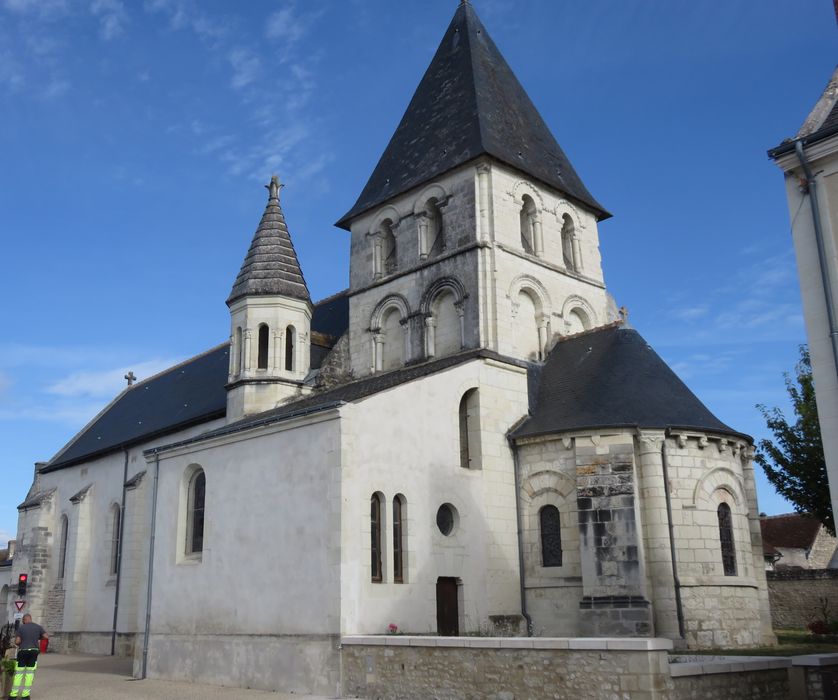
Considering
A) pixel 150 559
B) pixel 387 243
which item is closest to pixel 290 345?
pixel 387 243

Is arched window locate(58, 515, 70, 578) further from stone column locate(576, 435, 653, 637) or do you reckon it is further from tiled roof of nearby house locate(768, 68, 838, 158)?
tiled roof of nearby house locate(768, 68, 838, 158)

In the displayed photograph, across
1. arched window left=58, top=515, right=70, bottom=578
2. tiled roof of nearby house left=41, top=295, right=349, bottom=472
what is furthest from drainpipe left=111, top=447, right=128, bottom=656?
arched window left=58, top=515, right=70, bottom=578

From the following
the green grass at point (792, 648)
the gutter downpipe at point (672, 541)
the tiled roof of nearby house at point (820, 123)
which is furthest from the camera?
the gutter downpipe at point (672, 541)

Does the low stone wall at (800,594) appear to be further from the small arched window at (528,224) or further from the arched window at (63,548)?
the arched window at (63,548)

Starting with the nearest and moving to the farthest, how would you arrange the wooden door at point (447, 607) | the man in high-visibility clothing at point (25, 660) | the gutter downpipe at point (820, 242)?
the gutter downpipe at point (820, 242) < the man in high-visibility clothing at point (25, 660) < the wooden door at point (447, 607)

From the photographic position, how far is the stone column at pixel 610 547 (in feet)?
55.2

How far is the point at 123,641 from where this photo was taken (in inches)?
1065

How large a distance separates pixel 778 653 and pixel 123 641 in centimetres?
2000

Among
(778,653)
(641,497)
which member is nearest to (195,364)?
(641,497)

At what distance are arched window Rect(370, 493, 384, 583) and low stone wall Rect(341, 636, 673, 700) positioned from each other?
1767mm

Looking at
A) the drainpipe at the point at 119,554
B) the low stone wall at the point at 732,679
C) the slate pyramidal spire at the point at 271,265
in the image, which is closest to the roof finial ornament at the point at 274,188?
the slate pyramidal spire at the point at 271,265

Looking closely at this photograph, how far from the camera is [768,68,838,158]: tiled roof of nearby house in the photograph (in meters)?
11.6

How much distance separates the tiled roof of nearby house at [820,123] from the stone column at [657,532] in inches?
307

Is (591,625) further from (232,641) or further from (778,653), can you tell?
(232,641)
